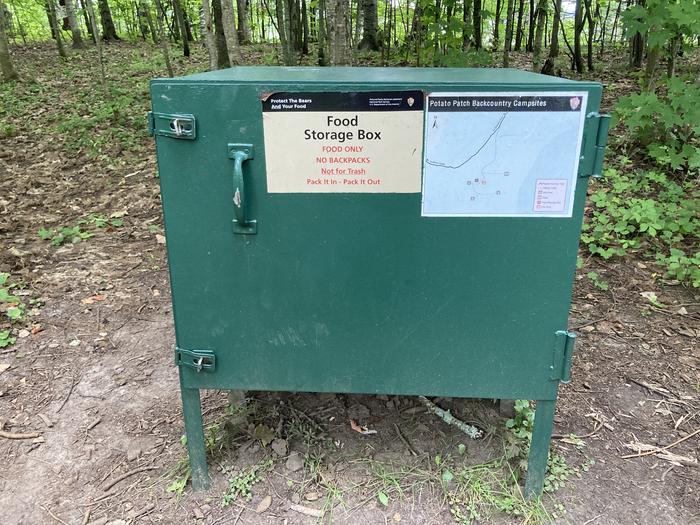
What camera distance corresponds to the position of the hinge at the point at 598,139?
176cm

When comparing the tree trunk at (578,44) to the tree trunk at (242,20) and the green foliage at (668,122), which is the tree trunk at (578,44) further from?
the tree trunk at (242,20)

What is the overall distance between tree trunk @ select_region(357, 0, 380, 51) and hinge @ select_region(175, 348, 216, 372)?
42.8 ft

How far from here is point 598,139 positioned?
5.87 feet

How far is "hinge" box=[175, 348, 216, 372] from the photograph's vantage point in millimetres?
2105

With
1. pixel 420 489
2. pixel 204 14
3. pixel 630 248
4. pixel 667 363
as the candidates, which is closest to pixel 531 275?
pixel 420 489

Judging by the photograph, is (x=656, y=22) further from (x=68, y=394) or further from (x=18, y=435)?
(x=18, y=435)

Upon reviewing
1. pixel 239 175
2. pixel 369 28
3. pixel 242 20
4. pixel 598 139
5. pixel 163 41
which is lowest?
pixel 239 175

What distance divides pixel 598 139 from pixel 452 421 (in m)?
1.55

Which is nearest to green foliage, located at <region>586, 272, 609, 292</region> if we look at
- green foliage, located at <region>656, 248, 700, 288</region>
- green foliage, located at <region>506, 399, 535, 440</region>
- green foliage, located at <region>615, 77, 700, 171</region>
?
green foliage, located at <region>656, 248, 700, 288</region>

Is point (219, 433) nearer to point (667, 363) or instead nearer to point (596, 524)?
point (596, 524)

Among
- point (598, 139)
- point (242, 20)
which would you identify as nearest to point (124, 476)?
point (598, 139)

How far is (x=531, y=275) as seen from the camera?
1.95 m

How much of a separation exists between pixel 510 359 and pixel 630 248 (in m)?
3.17

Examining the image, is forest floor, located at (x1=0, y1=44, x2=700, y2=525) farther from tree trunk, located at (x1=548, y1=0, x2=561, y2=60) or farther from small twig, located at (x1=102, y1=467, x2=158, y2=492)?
tree trunk, located at (x1=548, y1=0, x2=561, y2=60)
